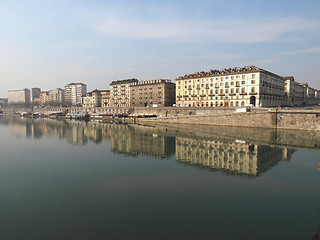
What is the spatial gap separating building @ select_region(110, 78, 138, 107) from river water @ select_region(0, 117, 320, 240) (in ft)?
376

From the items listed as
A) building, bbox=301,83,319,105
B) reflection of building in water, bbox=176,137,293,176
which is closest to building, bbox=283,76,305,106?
building, bbox=301,83,319,105

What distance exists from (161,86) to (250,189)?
359 feet

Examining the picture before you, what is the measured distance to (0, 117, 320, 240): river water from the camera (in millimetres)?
13227

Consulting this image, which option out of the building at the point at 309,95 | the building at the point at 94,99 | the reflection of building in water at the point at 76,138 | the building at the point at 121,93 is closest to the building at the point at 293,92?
the building at the point at 309,95

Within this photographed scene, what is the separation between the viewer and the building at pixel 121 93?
5748 inches

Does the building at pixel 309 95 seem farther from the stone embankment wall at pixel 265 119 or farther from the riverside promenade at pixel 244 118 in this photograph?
the stone embankment wall at pixel 265 119

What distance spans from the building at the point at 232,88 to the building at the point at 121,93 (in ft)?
161

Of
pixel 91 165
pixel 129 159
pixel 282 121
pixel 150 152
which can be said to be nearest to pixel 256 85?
pixel 282 121

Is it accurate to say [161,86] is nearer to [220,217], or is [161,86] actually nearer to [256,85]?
[256,85]

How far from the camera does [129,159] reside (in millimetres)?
31828

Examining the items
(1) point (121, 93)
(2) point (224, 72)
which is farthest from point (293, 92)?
(1) point (121, 93)

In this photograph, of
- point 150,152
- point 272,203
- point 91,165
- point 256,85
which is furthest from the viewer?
point 256,85

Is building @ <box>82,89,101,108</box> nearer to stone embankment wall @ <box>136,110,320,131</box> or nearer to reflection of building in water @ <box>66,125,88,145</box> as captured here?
stone embankment wall @ <box>136,110,320,131</box>

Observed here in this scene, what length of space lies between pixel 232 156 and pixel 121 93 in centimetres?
12636
